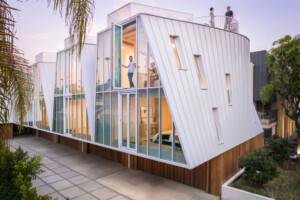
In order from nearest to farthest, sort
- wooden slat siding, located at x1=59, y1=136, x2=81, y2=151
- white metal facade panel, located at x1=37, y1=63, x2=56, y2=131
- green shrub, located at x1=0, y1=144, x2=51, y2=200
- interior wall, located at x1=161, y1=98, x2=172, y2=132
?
green shrub, located at x1=0, y1=144, x2=51, y2=200
interior wall, located at x1=161, y1=98, x2=172, y2=132
white metal facade panel, located at x1=37, y1=63, x2=56, y2=131
wooden slat siding, located at x1=59, y1=136, x2=81, y2=151

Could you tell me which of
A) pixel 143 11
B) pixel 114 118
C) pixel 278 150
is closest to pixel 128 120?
pixel 114 118

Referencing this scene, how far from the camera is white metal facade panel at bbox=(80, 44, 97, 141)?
430 inches

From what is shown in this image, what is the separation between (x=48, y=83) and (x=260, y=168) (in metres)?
16.9

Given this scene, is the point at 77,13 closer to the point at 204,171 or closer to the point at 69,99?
the point at 204,171

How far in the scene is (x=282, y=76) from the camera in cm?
1383

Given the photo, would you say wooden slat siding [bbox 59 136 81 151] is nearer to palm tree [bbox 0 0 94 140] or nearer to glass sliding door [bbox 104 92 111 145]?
glass sliding door [bbox 104 92 111 145]

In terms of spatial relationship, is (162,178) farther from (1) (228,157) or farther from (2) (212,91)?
(2) (212,91)

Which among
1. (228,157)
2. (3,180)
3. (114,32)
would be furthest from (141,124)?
(228,157)

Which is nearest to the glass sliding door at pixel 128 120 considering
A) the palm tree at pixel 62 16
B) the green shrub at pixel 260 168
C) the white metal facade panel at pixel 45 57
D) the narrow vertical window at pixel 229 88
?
the narrow vertical window at pixel 229 88

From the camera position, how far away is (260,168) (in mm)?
8805

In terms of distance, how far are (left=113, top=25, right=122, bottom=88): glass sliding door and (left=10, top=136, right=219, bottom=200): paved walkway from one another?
16.1 feet

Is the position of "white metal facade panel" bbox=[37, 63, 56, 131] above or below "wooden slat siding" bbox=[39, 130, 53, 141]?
above

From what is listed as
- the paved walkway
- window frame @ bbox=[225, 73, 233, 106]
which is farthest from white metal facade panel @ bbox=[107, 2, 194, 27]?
the paved walkway

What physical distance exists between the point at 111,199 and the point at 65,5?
7.61 metres
